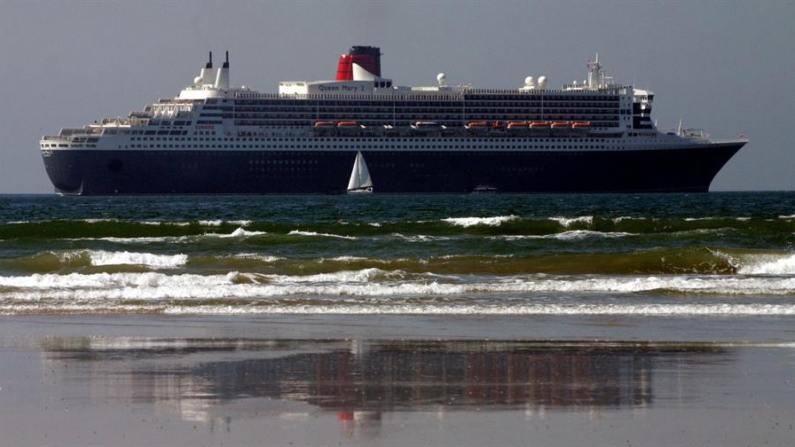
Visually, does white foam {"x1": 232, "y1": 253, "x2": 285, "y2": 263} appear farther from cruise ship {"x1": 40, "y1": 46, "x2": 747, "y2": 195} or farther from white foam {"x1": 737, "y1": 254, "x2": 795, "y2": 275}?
cruise ship {"x1": 40, "y1": 46, "x2": 747, "y2": 195}

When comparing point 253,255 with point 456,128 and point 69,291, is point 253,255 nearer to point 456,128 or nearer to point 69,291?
point 69,291

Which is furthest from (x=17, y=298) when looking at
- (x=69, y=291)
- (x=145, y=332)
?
(x=145, y=332)

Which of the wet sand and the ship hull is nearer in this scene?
the wet sand

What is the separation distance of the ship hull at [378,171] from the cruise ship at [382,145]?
70mm

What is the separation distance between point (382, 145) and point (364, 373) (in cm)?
7840

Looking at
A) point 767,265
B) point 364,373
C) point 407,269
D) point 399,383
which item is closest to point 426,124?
point 407,269

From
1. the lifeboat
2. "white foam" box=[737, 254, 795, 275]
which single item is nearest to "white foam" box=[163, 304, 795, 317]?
"white foam" box=[737, 254, 795, 275]

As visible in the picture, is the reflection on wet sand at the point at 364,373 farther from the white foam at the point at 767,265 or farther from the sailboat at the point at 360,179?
the sailboat at the point at 360,179

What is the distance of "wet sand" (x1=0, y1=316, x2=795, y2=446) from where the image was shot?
799 cm

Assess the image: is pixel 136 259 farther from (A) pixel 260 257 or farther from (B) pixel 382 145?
(B) pixel 382 145

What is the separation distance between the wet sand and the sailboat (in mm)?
72166

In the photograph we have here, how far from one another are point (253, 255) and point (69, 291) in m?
7.45

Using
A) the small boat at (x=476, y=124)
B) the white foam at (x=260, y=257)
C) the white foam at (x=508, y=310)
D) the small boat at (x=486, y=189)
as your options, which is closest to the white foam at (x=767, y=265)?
the white foam at (x=508, y=310)

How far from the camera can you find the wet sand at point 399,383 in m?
7.99
